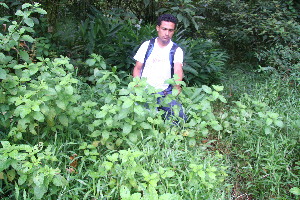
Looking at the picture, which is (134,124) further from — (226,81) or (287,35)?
(287,35)

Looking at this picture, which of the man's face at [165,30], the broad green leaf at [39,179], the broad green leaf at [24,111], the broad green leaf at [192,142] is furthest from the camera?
the man's face at [165,30]

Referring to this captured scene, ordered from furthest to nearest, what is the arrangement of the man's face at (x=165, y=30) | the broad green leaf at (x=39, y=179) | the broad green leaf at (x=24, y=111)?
1. the man's face at (x=165, y=30)
2. the broad green leaf at (x=24, y=111)
3. the broad green leaf at (x=39, y=179)

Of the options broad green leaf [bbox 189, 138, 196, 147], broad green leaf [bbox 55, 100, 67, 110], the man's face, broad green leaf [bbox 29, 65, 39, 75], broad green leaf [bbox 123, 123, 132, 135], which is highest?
the man's face

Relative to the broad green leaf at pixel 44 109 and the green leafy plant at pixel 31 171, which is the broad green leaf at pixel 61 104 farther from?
the green leafy plant at pixel 31 171

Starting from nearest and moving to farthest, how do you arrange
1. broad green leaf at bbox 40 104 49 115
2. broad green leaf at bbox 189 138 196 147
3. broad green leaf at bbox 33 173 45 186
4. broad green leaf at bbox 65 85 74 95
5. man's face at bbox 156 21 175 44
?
broad green leaf at bbox 33 173 45 186 < broad green leaf at bbox 40 104 49 115 < broad green leaf at bbox 65 85 74 95 < broad green leaf at bbox 189 138 196 147 < man's face at bbox 156 21 175 44

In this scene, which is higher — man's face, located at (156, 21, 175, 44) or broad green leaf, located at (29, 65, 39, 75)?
man's face, located at (156, 21, 175, 44)

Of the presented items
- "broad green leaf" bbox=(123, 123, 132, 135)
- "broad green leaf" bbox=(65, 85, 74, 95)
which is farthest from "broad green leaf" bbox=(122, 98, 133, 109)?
"broad green leaf" bbox=(65, 85, 74, 95)

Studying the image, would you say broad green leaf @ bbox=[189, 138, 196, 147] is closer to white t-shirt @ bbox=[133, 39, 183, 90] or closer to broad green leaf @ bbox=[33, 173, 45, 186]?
white t-shirt @ bbox=[133, 39, 183, 90]

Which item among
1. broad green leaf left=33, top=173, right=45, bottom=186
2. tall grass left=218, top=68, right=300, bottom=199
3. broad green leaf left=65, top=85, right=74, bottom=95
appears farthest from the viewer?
tall grass left=218, top=68, right=300, bottom=199

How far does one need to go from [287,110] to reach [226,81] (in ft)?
5.16

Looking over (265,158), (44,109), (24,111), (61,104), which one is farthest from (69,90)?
(265,158)

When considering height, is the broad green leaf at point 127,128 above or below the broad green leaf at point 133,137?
above

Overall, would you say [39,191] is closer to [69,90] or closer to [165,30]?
[69,90]

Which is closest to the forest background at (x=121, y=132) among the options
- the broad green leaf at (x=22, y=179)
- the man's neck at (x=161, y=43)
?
the broad green leaf at (x=22, y=179)
